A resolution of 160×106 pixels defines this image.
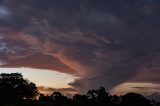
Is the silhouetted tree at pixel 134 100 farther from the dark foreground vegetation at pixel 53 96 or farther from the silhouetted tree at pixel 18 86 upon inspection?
the silhouetted tree at pixel 18 86

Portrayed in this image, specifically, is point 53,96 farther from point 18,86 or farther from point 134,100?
point 134,100

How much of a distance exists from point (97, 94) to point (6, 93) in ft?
154

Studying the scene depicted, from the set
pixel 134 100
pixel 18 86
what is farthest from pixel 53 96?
pixel 134 100

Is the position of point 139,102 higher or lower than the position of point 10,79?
lower

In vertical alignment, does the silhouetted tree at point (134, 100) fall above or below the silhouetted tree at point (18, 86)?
below

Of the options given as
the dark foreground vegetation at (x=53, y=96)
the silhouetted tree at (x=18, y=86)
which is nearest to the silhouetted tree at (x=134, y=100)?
the dark foreground vegetation at (x=53, y=96)

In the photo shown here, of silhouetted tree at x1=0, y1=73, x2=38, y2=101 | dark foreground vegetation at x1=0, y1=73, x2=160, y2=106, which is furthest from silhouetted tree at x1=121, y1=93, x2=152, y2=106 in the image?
silhouetted tree at x1=0, y1=73, x2=38, y2=101

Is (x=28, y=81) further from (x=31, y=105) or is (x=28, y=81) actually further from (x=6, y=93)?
(x=31, y=105)

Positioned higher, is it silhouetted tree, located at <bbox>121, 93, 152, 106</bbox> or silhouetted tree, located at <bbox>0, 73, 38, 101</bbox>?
silhouetted tree, located at <bbox>0, 73, 38, 101</bbox>

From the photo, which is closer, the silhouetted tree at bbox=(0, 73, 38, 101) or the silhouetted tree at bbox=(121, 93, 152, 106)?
the silhouetted tree at bbox=(121, 93, 152, 106)

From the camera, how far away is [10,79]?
188m

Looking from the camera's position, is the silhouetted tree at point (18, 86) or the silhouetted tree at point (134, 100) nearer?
the silhouetted tree at point (134, 100)

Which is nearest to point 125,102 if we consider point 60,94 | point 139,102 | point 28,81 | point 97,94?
point 139,102

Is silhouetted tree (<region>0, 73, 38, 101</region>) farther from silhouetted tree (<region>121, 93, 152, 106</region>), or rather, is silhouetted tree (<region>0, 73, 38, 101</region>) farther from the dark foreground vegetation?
silhouetted tree (<region>121, 93, 152, 106</region>)
